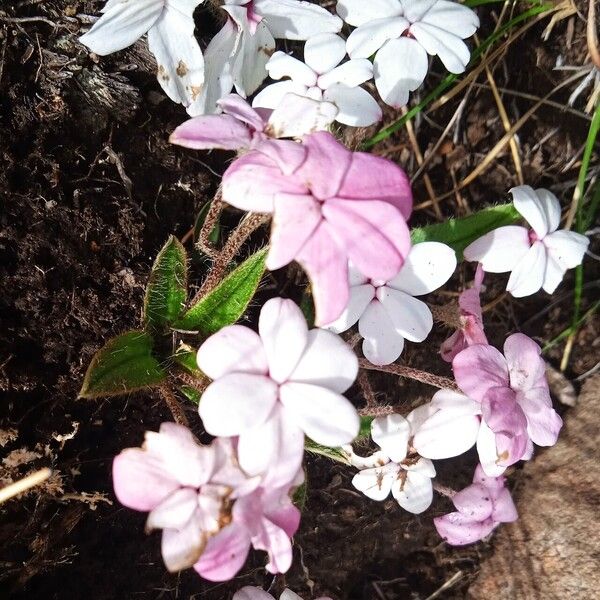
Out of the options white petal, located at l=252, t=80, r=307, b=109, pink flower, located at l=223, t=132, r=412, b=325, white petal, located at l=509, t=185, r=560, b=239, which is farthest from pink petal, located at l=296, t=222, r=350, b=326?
white petal, located at l=509, t=185, r=560, b=239

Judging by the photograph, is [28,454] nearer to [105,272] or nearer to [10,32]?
[105,272]

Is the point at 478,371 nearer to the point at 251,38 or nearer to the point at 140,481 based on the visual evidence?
the point at 140,481

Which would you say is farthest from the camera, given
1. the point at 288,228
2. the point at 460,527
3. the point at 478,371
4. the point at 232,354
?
the point at 460,527

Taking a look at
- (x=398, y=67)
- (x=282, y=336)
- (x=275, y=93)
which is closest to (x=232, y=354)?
(x=282, y=336)

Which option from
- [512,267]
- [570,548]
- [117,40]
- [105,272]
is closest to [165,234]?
[105,272]

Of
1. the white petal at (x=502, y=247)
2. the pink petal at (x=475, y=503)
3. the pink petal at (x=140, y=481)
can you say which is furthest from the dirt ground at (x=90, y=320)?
the pink petal at (x=140, y=481)

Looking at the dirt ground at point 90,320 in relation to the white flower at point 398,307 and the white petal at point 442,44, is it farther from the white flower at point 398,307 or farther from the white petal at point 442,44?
the white petal at point 442,44
